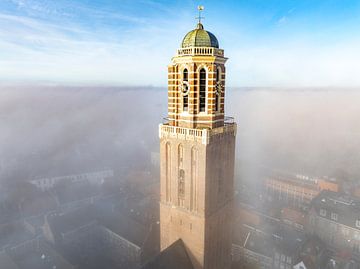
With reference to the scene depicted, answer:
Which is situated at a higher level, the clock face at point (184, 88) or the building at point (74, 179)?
the clock face at point (184, 88)

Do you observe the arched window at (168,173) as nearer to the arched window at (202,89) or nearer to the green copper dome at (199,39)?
the arched window at (202,89)

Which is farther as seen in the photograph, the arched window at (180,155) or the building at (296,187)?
the building at (296,187)

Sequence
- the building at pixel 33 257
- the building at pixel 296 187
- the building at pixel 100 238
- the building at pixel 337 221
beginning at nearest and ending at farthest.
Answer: the building at pixel 33 257 < the building at pixel 100 238 < the building at pixel 337 221 < the building at pixel 296 187

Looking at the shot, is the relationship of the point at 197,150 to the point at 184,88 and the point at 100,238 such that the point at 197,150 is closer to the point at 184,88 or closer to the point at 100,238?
the point at 184,88

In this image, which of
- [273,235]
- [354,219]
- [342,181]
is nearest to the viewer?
[273,235]

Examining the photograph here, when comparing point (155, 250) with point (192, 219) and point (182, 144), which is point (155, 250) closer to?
point (192, 219)

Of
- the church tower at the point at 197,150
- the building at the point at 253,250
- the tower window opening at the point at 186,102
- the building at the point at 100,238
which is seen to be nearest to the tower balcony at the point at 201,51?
the church tower at the point at 197,150

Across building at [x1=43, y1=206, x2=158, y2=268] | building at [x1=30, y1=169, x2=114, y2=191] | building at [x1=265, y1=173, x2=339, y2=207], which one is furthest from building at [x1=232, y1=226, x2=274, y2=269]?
building at [x1=30, y1=169, x2=114, y2=191]

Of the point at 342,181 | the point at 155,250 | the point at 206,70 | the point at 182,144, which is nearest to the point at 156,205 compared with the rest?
the point at 155,250
